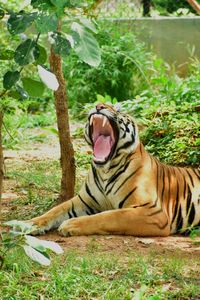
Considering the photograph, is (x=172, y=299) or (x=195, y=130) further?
(x=195, y=130)

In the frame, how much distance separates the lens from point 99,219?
4.95 metres

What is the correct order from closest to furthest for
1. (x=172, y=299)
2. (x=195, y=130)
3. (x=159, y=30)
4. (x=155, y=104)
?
1. (x=172, y=299)
2. (x=195, y=130)
3. (x=155, y=104)
4. (x=159, y=30)

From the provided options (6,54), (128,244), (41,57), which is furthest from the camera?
(128,244)

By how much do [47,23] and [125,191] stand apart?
3039 millimetres

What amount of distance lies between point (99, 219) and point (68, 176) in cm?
Answer: 72

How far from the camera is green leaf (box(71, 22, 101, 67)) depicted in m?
2.38

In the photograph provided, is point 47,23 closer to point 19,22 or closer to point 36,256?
point 19,22

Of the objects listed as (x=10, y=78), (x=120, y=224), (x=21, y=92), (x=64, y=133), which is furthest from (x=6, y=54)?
(x=64, y=133)

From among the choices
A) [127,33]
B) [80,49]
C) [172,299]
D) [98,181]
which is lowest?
[172,299]

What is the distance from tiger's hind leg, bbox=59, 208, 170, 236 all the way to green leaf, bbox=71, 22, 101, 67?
2.64 metres

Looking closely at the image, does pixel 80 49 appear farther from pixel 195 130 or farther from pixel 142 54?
pixel 142 54

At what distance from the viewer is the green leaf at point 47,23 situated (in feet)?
7.75

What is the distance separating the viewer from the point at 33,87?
2760 millimetres

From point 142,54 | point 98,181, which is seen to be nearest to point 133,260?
point 98,181
